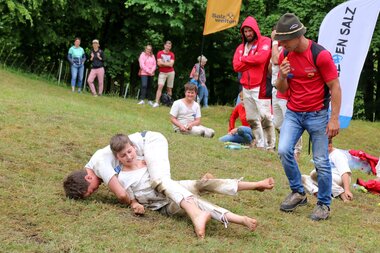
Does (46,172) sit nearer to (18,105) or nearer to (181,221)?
(181,221)

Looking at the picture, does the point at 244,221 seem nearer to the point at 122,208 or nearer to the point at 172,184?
the point at 172,184

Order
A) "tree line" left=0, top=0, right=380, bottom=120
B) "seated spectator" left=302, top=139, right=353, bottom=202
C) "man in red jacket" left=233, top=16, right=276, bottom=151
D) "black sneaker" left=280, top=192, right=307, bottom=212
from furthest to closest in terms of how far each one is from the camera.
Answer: "tree line" left=0, top=0, right=380, bottom=120 < "man in red jacket" left=233, top=16, right=276, bottom=151 < "seated spectator" left=302, top=139, right=353, bottom=202 < "black sneaker" left=280, top=192, right=307, bottom=212

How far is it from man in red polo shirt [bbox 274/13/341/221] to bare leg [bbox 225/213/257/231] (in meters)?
1.13

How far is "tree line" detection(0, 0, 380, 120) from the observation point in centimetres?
2045

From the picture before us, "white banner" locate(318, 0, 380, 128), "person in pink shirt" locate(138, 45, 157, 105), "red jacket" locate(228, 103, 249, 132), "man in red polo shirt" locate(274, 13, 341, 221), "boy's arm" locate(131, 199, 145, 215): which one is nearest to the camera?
"boy's arm" locate(131, 199, 145, 215)

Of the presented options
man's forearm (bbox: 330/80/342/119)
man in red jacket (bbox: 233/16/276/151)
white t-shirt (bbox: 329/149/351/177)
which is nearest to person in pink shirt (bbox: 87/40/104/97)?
man in red jacket (bbox: 233/16/276/151)

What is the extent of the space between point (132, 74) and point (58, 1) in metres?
6.51

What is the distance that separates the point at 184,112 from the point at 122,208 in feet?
17.5

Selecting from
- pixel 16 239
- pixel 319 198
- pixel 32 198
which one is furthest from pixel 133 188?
pixel 319 198

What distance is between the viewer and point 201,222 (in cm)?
470

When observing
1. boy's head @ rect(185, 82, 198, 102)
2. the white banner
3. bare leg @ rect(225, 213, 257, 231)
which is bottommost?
bare leg @ rect(225, 213, 257, 231)

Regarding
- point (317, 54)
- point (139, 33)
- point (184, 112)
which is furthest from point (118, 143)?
point (139, 33)

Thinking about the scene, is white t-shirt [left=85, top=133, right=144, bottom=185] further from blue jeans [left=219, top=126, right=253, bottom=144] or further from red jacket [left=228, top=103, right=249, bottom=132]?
red jacket [left=228, top=103, right=249, bottom=132]

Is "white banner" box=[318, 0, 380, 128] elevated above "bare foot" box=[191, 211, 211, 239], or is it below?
above
